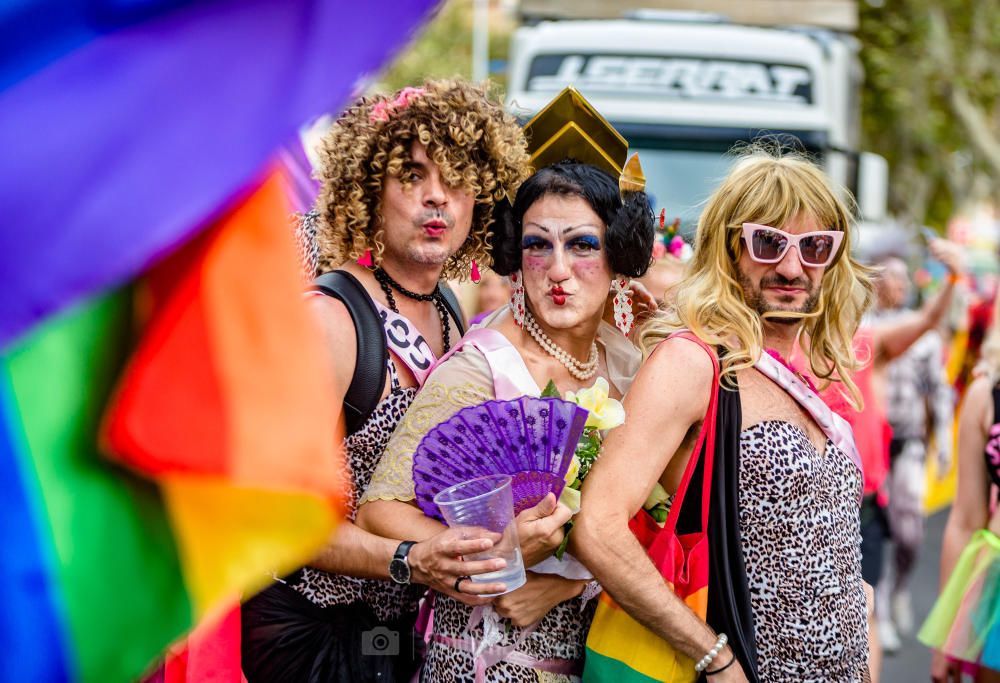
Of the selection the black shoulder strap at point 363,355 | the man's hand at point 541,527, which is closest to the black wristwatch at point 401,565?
the man's hand at point 541,527

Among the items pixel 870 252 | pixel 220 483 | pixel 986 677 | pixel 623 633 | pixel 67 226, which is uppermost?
pixel 870 252

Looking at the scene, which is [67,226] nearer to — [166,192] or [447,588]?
[166,192]

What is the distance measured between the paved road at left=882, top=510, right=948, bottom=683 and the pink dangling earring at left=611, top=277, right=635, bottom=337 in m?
5.06

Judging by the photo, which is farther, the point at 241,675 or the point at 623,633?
the point at 241,675

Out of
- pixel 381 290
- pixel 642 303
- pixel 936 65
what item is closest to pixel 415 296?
pixel 381 290

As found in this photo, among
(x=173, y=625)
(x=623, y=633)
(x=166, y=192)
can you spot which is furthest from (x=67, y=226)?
(x=623, y=633)

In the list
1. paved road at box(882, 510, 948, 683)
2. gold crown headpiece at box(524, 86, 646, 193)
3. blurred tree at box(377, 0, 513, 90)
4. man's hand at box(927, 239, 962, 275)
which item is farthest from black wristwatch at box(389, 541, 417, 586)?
blurred tree at box(377, 0, 513, 90)

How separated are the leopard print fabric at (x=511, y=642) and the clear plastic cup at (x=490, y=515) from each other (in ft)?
0.85

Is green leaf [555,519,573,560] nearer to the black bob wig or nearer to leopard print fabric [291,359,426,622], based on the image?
leopard print fabric [291,359,426,622]

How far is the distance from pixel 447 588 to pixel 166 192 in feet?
5.47

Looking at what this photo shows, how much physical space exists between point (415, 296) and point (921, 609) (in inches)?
290

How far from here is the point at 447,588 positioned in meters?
2.66
